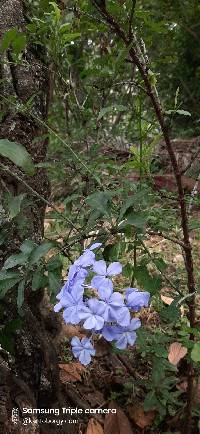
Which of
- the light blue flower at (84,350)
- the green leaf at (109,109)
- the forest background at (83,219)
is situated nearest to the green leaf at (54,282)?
the forest background at (83,219)

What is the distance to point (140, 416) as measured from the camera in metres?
1.59

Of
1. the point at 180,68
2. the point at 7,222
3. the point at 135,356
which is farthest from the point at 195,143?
the point at 7,222

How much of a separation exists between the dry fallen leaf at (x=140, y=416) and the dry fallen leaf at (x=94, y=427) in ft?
0.44

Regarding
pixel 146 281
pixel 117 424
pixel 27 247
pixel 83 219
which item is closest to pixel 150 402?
pixel 117 424

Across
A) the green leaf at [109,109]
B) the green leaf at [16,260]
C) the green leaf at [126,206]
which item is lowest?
the green leaf at [16,260]

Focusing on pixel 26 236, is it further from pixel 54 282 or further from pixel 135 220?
pixel 135 220

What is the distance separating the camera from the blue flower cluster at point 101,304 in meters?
Result: 0.80

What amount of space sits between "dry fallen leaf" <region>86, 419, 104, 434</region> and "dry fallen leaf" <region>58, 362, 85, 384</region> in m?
0.19

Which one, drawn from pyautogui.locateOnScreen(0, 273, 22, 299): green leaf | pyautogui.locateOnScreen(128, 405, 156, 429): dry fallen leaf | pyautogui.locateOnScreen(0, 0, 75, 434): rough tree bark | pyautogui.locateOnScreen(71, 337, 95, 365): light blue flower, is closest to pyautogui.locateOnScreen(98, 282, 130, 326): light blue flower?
pyautogui.locateOnScreen(71, 337, 95, 365): light blue flower

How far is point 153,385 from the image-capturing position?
4.88ft

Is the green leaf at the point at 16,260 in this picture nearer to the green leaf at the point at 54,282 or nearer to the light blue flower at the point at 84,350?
the green leaf at the point at 54,282

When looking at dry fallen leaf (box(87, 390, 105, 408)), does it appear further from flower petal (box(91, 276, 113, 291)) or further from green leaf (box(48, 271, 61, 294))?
flower petal (box(91, 276, 113, 291))

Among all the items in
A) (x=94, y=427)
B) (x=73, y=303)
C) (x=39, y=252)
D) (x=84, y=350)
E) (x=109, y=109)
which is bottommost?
(x=94, y=427)

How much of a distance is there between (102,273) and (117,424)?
88 centimetres
